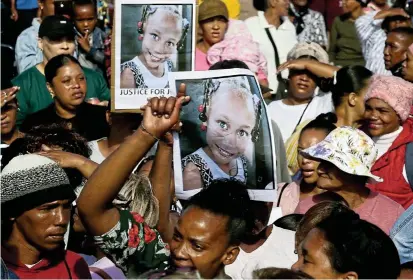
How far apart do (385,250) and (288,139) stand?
10.5ft

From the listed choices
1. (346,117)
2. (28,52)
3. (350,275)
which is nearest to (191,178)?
(350,275)

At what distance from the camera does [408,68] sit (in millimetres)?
7094

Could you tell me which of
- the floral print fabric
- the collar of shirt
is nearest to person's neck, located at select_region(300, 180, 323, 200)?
the floral print fabric

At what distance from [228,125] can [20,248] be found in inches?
55.1

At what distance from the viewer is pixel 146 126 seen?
358 centimetres

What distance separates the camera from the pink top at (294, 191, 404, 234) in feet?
16.8

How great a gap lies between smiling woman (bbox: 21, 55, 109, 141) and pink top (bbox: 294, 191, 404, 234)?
5.83ft

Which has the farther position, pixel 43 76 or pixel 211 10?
pixel 211 10

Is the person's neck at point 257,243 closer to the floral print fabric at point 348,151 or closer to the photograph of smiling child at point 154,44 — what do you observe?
the floral print fabric at point 348,151

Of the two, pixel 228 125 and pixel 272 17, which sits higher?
pixel 272 17

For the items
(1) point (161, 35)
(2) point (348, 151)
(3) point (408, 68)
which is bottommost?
(2) point (348, 151)

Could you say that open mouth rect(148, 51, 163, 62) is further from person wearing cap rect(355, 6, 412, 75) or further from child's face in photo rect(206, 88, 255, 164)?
person wearing cap rect(355, 6, 412, 75)

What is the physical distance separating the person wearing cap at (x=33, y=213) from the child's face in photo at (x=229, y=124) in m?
1.14

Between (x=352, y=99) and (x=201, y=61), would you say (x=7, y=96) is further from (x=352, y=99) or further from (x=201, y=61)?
(x=352, y=99)
